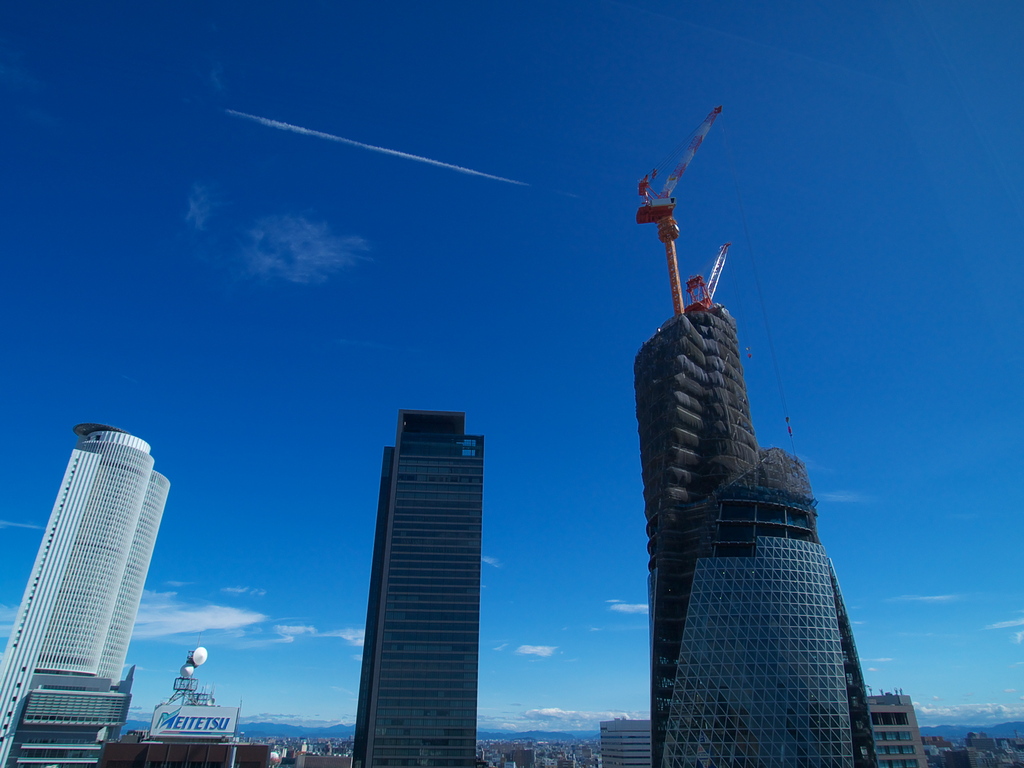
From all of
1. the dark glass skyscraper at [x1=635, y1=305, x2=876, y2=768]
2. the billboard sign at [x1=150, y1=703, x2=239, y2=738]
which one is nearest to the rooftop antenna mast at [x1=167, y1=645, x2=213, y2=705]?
the billboard sign at [x1=150, y1=703, x2=239, y2=738]

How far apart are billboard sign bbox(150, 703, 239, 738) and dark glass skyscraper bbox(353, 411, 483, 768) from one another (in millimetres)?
82235

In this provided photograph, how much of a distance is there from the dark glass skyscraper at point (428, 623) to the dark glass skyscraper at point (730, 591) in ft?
246

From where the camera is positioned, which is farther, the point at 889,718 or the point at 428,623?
the point at 428,623

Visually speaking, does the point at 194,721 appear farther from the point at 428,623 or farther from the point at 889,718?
the point at 889,718

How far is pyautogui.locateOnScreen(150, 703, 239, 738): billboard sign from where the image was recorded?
90.5 metres

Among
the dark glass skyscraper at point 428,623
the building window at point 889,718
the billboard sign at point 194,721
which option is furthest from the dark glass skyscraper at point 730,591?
the dark glass skyscraper at point 428,623

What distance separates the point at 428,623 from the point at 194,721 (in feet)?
296

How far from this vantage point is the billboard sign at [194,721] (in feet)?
297

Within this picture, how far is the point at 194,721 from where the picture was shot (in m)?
91.9

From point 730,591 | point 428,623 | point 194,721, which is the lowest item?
point 194,721

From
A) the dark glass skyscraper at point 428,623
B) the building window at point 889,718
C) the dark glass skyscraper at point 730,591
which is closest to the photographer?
the dark glass skyscraper at point 730,591

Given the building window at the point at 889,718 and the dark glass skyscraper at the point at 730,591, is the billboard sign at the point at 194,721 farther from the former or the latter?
the building window at the point at 889,718

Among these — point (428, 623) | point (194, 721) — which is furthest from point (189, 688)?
point (428, 623)

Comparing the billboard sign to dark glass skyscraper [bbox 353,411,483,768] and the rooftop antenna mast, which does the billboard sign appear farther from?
dark glass skyscraper [bbox 353,411,483,768]
